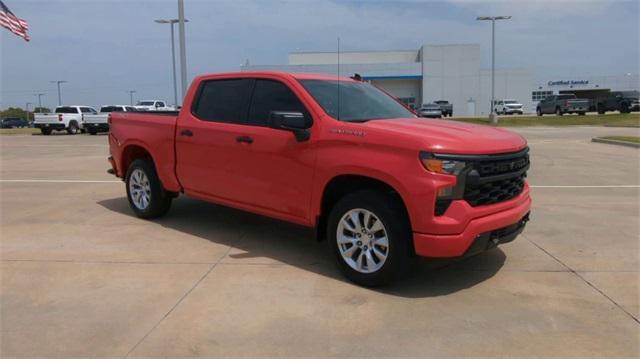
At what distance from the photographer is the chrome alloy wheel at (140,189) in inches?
285

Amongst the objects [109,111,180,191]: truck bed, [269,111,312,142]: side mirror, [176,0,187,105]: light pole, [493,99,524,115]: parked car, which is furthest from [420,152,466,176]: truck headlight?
[493,99,524,115]: parked car

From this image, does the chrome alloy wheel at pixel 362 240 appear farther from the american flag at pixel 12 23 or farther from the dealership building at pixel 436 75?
the dealership building at pixel 436 75

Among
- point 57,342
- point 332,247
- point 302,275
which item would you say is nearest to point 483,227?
point 332,247


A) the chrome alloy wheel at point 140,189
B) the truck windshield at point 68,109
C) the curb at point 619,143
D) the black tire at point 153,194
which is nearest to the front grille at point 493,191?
the black tire at point 153,194

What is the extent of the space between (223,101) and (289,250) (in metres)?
1.85

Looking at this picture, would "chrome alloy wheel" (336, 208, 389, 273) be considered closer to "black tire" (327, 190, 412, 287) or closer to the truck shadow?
"black tire" (327, 190, 412, 287)

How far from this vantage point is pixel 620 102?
47.4 metres

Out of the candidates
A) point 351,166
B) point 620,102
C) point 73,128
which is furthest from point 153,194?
point 620,102

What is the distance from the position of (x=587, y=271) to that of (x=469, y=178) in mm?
1878

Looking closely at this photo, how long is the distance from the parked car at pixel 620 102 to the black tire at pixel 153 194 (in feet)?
161

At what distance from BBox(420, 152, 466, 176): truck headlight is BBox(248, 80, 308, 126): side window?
5.01ft

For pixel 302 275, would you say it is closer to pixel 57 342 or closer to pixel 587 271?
pixel 57 342

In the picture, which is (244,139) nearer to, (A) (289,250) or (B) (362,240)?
(A) (289,250)

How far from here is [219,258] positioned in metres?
5.64
